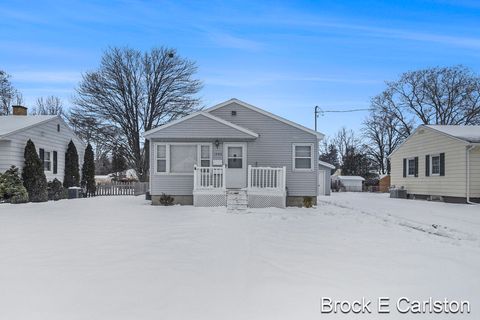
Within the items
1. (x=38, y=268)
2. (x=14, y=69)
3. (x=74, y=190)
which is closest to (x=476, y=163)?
(x=38, y=268)

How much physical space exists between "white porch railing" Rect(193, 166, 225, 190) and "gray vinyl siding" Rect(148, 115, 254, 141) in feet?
4.65

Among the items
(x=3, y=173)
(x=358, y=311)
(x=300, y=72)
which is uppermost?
(x=300, y=72)

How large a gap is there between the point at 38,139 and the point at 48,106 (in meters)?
28.4

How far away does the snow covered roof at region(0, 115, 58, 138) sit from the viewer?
55.5 feet

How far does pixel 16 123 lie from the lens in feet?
61.1

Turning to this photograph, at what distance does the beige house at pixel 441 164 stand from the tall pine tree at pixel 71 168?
778 inches

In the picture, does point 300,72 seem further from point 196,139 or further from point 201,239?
point 201,239

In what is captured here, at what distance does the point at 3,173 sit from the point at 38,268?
13455mm

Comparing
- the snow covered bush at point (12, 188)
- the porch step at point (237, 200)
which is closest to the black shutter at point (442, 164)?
the porch step at point (237, 200)

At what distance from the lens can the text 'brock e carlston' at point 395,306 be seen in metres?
3.76

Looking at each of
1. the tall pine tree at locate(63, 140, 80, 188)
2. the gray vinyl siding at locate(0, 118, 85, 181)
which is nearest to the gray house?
the gray vinyl siding at locate(0, 118, 85, 181)

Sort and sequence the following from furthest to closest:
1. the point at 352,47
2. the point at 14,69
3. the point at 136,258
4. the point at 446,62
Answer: the point at 446,62, the point at 14,69, the point at 352,47, the point at 136,258

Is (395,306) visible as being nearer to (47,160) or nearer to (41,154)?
(41,154)

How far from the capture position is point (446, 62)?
39156 millimetres
